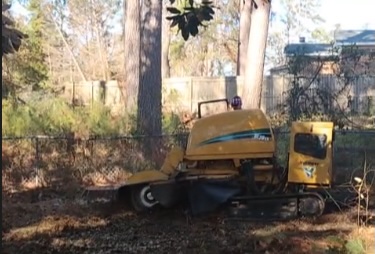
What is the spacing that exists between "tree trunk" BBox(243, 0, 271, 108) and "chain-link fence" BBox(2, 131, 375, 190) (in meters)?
2.09

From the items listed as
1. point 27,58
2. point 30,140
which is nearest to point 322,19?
point 27,58

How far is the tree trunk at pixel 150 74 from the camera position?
15414 mm

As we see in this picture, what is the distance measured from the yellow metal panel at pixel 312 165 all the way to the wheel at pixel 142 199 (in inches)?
81.0

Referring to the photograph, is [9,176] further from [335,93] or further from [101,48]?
[101,48]

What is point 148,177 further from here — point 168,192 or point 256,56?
point 256,56

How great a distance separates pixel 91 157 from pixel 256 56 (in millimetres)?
4747

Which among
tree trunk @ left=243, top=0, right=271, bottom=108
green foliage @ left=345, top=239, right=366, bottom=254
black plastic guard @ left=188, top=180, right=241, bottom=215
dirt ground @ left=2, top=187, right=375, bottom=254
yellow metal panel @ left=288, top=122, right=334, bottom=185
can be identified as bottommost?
dirt ground @ left=2, top=187, right=375, bottom=254

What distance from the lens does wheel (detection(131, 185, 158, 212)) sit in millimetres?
9961

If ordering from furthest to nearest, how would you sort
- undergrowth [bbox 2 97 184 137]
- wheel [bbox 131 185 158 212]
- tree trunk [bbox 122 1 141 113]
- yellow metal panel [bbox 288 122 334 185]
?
tree trunk [bbox 122 1 141 113] < undergrowth [bbox 2 97 184 137] < wheel [bbox 131 185 158 212] < yellow metal panel [bbox 288 122 334 185]

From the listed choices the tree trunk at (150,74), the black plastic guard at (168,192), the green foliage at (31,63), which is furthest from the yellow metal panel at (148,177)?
the green foliage at (31,63)

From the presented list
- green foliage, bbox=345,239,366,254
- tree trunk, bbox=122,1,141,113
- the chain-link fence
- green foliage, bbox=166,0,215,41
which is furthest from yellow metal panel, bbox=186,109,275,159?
tree trunk, bbox=122,1,141,113

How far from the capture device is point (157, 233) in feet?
28.2

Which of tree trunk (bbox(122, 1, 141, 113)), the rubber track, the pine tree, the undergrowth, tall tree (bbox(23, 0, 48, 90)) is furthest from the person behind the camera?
tall tree (bbox(23, 0, 48, 90))

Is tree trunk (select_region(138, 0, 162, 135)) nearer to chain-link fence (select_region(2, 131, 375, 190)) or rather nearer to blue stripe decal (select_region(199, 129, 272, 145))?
chain-link fence (select_region(2, 131, 375, 190))
